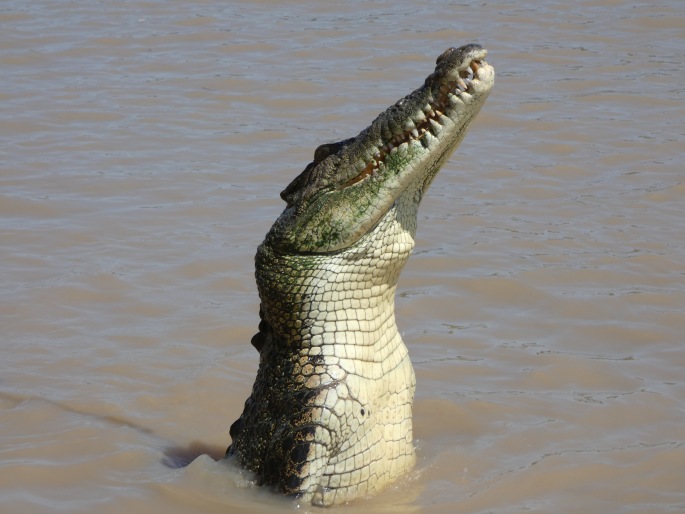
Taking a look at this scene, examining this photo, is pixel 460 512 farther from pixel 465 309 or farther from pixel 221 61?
pixel 221 61

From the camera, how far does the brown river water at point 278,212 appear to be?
4.62 metres

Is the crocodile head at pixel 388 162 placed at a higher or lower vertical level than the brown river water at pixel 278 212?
higher

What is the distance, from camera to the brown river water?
15.2 ft

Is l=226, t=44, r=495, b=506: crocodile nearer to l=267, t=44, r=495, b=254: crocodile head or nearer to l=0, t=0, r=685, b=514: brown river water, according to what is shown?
l=267, t=44, r=495, b=254: crocodile head

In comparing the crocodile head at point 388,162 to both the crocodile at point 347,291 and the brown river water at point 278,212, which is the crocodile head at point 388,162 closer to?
the crocodile at point 347,291

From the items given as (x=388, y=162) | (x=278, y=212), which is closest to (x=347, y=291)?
(x=388, y=162)

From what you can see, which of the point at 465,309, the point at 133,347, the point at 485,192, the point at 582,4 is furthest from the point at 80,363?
the point at 582,4

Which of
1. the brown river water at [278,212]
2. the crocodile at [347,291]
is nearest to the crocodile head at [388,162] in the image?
the crocodile at [347,291]

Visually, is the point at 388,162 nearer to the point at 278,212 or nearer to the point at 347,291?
the point at 347,291

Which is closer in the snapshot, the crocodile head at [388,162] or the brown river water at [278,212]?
the crocodile head at [388,162]

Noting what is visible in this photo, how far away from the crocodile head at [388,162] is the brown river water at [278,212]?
0.99 meters

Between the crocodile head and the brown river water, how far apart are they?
990 millimetres

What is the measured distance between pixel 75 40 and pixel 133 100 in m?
2.05

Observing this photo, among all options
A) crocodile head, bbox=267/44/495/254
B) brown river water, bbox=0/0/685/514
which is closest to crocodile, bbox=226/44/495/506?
crocodile head, bbox=267/44/495/254
